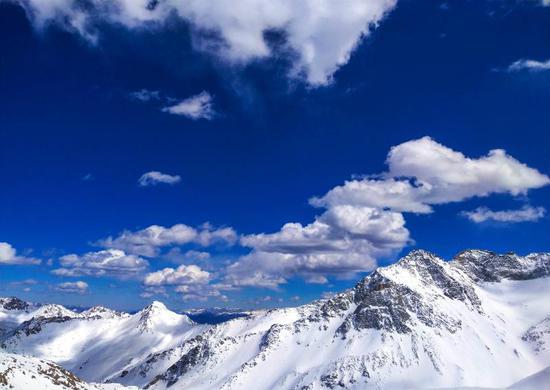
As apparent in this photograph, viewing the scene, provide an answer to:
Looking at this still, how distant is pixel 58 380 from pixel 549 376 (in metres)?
91.4

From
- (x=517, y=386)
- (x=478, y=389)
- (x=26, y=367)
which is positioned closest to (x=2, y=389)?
(x=26, y=367)

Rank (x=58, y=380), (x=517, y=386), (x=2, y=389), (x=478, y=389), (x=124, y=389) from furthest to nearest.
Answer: (x=124, y=389) < (x=517, y=386) < (x=58, y=380) < (x=478, y=389) < (x=2, y=389)

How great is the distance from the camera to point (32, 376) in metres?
93.3

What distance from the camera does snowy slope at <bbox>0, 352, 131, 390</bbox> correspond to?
87.8 metres

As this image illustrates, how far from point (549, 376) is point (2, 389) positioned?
95.7m

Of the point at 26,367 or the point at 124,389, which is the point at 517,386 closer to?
the point at 26,367

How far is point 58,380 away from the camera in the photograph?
329 ft

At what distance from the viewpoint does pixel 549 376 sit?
10500cm

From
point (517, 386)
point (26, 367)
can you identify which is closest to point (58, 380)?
point (26, 367)

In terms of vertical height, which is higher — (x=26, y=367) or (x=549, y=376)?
(x=26, y=367)

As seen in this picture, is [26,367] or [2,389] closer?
[2,389]

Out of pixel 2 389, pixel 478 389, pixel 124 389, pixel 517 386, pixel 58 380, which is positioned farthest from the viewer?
pixel 124 389

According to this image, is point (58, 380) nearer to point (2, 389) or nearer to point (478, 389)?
point (2, 389)

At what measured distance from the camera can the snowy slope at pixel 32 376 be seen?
87812 millimetres
